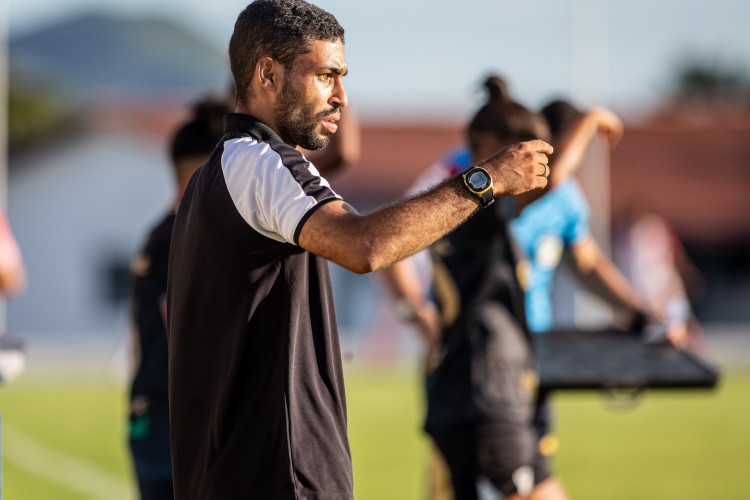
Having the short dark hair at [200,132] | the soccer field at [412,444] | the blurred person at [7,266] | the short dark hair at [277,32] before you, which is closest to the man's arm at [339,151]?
the short dark hair at [200,132]

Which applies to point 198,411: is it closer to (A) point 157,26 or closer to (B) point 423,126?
(B) point 423,126

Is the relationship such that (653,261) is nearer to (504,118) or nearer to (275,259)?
(504,118)

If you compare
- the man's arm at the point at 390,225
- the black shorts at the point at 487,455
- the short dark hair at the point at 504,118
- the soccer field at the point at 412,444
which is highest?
the short dark hair at the point at 504,118

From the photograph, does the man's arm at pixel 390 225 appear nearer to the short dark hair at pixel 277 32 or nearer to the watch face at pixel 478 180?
the watch face at pixel 478 180

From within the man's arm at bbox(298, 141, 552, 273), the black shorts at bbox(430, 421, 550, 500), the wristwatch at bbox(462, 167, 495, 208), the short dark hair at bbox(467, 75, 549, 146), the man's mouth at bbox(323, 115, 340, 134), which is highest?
the man's mouth at bbox(323, 115, 340, 134)

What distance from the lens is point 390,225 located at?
3.67 metres

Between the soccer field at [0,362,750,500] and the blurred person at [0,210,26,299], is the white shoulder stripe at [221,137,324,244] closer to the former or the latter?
the blurred person at [0,210,26,299]

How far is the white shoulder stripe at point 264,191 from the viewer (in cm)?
371

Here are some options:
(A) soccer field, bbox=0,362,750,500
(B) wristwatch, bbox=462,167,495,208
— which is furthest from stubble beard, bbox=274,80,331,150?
(A) soccer field, bbox=0,362,750,500

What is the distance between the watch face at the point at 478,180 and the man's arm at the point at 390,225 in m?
0.02

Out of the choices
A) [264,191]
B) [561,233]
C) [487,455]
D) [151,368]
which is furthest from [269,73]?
[561,233]

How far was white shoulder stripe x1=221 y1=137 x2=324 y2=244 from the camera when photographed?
146 inches

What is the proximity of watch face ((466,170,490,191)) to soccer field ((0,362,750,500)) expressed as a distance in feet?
24.7

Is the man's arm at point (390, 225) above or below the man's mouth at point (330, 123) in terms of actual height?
below
